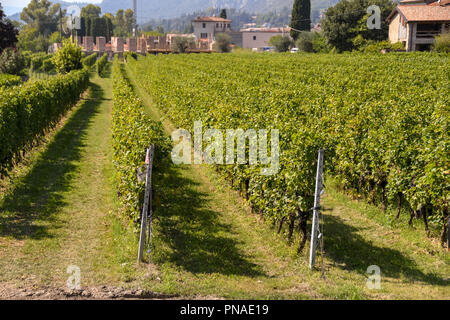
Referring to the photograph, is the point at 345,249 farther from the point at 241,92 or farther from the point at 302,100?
the point at 241,92

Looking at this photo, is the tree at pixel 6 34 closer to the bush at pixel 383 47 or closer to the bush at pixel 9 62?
the bush at pixel 9 62

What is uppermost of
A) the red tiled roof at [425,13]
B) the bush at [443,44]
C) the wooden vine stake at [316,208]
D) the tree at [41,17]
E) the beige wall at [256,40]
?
the tree at [41,17]

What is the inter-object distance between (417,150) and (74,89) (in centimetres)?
2316

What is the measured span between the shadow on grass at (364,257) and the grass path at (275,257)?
0.02m

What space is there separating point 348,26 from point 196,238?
195 feet

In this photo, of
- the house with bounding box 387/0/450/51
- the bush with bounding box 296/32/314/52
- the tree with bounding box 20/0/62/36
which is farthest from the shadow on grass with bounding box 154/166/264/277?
the tree with bounding box 20/0/62/36

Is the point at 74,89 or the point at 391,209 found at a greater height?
the point at 74,89

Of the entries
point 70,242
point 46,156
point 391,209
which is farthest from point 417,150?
point 46,156

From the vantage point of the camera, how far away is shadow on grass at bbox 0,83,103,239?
952 cm

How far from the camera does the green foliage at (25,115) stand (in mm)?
12367

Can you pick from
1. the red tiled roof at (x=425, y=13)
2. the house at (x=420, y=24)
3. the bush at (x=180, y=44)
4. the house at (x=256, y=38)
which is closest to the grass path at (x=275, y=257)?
the house at (x=420, y=24)

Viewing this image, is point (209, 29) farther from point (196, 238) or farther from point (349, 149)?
point (196, 238)

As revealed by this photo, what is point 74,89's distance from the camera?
28.0 metres

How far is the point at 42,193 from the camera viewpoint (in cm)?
1170
